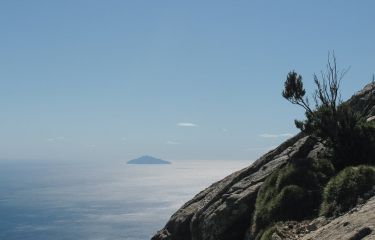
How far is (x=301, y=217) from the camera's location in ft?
66.1

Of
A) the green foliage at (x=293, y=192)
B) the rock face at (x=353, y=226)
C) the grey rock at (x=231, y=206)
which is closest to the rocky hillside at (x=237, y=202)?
the grey rock at (x=231, y=206)

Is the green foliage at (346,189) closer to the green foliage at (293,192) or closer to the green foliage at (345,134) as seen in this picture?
the green foliage at (293,192)

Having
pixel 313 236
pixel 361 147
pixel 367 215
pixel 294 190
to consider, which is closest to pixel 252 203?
pixel 294 190

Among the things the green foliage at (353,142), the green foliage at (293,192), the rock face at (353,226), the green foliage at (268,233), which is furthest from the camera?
the green foliage at (353,142)

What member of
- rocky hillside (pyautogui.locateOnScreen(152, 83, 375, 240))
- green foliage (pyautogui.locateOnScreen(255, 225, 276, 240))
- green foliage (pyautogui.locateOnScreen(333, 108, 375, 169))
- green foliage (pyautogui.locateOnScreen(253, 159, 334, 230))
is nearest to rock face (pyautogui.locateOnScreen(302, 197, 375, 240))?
green foliage (pyautogui.locateOnScreen(255, 225, 276, 240))

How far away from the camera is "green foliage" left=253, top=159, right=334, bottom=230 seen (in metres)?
20.6

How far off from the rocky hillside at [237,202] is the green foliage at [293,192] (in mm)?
1577

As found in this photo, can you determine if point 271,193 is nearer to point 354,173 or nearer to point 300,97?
point 354,173

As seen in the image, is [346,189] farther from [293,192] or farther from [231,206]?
[231,206]

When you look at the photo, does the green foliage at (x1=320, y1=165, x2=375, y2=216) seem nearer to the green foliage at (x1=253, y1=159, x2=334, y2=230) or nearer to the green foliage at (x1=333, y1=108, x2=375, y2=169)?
the green foliage at (x1=253, y1=159, x2=334, y2=230)

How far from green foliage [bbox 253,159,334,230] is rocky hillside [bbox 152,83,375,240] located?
1577 millimetres

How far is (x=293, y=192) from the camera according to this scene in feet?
69.4

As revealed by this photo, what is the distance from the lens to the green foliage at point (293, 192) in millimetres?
20625

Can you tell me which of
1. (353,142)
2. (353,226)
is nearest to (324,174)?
(353,142)
